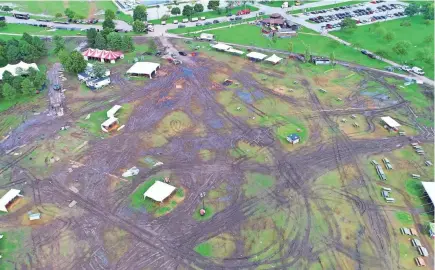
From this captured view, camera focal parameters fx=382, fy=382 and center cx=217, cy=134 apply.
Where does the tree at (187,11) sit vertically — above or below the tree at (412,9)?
above

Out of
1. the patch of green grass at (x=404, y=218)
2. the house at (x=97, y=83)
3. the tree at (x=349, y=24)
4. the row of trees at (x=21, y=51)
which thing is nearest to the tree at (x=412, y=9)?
the tree at (x=349, y=24)

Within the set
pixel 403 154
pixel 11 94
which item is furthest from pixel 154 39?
pixel 403 154

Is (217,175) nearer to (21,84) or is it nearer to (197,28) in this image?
(21,84)

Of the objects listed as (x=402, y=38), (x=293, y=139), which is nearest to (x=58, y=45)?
(x=293, y=139)

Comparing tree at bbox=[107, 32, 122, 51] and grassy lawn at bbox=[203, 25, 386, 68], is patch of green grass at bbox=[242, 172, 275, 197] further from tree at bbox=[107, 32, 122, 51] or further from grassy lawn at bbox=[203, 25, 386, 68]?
tree at bbox=[107, 32, 122, 51]

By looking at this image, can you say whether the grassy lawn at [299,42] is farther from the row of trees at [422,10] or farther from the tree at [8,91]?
the tree at [8,91]

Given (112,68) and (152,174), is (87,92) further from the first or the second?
(152,174)
